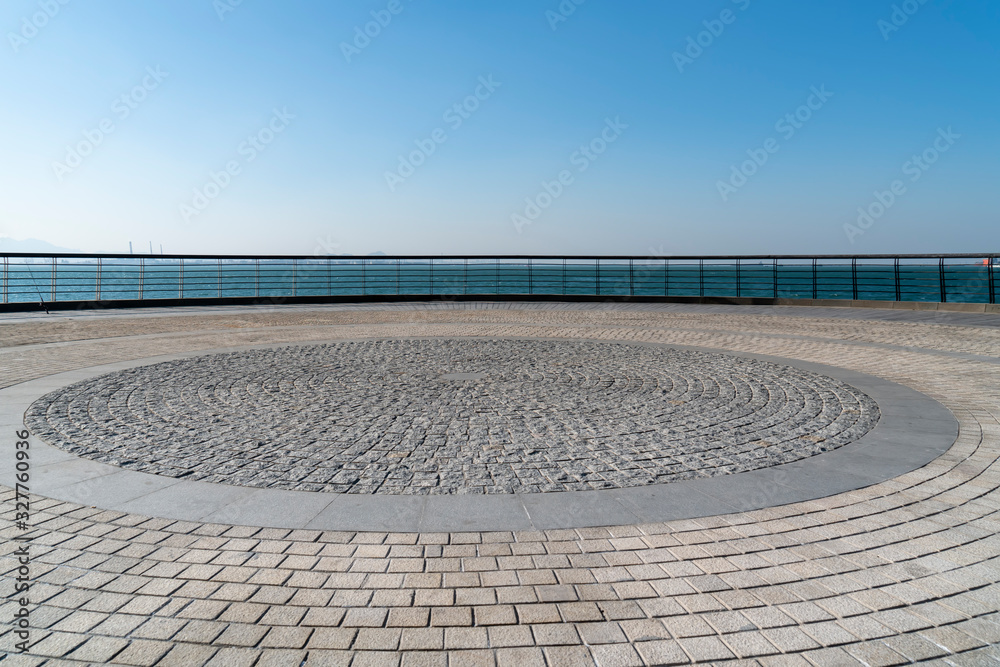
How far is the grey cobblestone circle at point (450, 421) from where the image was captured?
4688 millimetres

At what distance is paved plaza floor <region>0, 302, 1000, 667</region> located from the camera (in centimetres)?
259

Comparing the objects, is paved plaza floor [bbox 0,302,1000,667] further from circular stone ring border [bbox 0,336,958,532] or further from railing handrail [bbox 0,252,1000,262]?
railing handrail [bbox 0,252,1000,262]

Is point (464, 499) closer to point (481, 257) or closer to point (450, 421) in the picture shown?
point (450, 421)

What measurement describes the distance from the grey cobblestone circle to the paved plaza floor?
43 mm

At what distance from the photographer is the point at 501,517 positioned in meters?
3.81

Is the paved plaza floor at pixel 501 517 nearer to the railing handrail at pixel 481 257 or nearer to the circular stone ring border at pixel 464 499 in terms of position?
the circular stone ring border at pixel 464 499

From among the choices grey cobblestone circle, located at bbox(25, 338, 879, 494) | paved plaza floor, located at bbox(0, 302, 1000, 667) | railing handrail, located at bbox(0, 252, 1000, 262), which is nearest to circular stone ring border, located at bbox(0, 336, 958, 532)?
paved plaza floor, located at bbox(0, 302, 1000, 667)

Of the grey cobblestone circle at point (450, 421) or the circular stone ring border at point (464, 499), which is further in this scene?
the grey cobblestone circle at point (450, 421)

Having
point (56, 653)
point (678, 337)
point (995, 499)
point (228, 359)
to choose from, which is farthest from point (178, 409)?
point (678, 337)

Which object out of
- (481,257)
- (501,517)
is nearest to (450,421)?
(501,517)

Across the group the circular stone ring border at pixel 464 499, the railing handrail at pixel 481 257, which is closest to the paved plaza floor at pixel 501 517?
the circular stone ring border at pixel 464 499

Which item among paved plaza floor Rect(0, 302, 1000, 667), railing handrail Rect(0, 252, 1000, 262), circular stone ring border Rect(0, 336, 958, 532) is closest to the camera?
paved plaza floor Rect(0, 302, 1000, 667)

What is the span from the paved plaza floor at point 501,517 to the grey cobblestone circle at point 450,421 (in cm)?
4

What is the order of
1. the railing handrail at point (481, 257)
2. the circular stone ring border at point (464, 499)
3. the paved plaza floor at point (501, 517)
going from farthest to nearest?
1. the railing handrail at point (481, 257)
2. the circular stone ring border at point (464, 499)
3. the paved plaza floor at point (501, 517)
